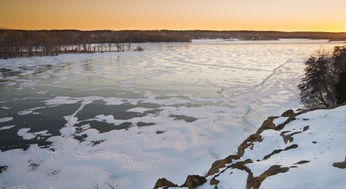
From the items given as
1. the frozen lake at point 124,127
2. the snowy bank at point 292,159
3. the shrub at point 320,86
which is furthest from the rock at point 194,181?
the shrub at point 320,86

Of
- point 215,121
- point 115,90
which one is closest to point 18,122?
point 115,90

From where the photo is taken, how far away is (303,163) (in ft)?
19.9

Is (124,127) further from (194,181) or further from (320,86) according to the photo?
(320,86)

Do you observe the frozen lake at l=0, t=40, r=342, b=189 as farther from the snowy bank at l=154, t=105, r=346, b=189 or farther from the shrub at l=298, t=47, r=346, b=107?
the snowy bank at l=154, t=105, r=346, b=189

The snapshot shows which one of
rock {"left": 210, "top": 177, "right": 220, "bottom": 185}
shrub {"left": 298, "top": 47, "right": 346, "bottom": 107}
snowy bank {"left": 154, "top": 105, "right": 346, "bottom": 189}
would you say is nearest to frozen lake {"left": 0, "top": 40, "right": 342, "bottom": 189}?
shrub {"left": 298, "top": 47, "right": 346, "bottom": 107}

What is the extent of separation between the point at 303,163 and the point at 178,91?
15349 mm

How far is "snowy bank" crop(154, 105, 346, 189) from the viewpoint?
5246mm

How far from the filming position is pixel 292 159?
21.7 feet

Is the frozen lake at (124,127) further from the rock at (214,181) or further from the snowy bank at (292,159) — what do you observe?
the rock at (214,181)

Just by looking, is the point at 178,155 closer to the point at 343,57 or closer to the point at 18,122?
the point at 18,122

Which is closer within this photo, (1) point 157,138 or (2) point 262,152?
(2) point 262,152

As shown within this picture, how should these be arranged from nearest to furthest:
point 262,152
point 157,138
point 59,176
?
point 262,152, point 59,176, point 157,138

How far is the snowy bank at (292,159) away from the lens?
5246 millimetres

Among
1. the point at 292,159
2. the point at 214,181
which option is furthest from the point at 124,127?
the point at 292,159
